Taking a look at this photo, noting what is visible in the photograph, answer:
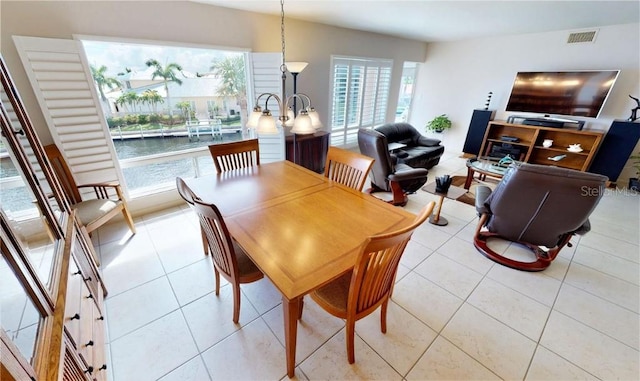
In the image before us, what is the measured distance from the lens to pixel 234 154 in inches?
93.0

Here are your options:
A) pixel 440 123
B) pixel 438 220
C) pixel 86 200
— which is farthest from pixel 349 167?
pixel 440 123

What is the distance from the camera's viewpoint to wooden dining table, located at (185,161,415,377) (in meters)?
1.14

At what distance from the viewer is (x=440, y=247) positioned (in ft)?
8.09

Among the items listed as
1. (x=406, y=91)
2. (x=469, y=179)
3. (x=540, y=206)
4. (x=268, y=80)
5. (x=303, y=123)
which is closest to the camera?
(x=303, y=123)

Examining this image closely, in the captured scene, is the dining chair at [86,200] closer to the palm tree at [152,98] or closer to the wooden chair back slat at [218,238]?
the palm tree at [152,98]

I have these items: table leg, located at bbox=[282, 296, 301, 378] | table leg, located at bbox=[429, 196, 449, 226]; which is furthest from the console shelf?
table leg, located at bbox=[282, 296, 301, 378]

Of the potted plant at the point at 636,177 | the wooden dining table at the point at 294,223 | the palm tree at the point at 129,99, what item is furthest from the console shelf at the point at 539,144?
the palm tree at the point at 129,99

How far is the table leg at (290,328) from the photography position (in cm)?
117

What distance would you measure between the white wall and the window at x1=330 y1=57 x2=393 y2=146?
1.40 metres

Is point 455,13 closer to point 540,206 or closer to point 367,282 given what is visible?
point 540,206

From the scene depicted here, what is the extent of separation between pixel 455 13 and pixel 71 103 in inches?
165

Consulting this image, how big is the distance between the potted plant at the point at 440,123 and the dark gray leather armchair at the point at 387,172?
3.19 m

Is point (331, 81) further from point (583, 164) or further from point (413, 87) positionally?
point (583, 164)

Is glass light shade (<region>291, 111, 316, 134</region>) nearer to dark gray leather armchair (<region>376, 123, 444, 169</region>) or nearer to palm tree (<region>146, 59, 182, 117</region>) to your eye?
palm tree (<region>146, 59, 182, 117</region>)
